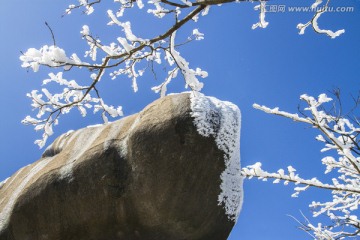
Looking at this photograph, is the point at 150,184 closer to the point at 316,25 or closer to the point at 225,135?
the point at 225,135

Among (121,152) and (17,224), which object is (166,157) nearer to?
(121,152)

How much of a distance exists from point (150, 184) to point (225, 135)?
3.41 ft

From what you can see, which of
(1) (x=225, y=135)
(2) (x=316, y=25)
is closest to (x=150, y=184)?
(1) (x=225, y=135)

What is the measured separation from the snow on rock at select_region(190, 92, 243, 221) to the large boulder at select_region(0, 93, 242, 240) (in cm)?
1

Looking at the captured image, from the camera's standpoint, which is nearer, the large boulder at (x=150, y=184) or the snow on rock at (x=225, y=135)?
the large boulder at (x=150, y=184)

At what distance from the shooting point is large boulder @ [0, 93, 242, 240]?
3480 millimetres

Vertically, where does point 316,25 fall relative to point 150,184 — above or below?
above

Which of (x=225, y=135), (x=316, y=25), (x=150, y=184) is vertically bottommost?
(x=150, y=184)

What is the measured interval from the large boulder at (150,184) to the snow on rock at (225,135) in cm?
1

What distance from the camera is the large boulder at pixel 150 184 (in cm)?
348

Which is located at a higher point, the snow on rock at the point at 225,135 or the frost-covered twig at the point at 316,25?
the frost-covered twig at the point at 316,25

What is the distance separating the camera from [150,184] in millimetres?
3477

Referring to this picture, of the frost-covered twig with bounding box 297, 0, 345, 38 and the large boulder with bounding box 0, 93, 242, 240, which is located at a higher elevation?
the frost-covered twig with bounding box 297, 0, 345, 38

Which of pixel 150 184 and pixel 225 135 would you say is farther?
pixel 225 135
